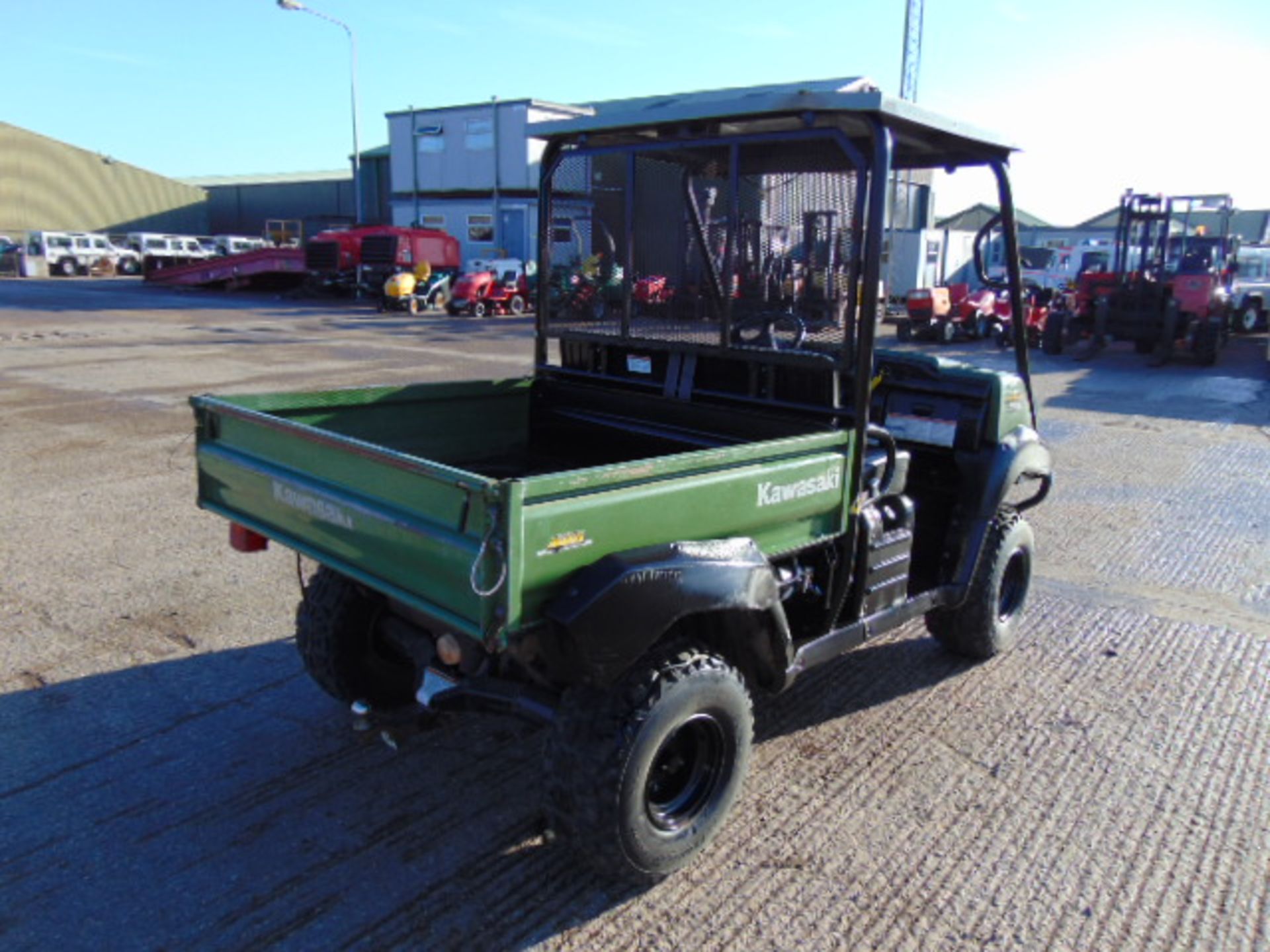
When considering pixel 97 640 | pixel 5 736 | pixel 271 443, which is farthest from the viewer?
pixel 97 640

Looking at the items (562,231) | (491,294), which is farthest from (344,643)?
(491,294)

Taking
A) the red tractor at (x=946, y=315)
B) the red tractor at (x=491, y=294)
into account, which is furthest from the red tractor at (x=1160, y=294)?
the red tractor at (x=491, y=294)

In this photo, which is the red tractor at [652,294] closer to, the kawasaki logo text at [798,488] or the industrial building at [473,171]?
the kawasaki logo text at [798,488]

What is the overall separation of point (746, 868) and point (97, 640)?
3281 mm

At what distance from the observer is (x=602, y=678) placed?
277cm

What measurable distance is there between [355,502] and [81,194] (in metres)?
58.8

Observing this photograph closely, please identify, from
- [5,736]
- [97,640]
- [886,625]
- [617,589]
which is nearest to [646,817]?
[617,589]

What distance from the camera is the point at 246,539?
11.9 feet

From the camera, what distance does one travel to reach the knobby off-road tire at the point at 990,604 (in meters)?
4.43

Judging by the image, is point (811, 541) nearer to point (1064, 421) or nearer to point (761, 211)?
point (761, 211)

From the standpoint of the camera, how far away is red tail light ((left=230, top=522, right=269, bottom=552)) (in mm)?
3615

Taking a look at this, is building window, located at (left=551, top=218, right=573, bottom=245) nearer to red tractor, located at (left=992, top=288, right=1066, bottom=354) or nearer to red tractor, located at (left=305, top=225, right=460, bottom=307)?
red tractor, located at (left=992, top=288, right=1066, bottom=354)

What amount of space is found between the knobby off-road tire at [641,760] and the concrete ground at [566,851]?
0.16 meters

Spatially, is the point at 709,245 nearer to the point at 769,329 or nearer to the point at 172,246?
the point at 769,329
